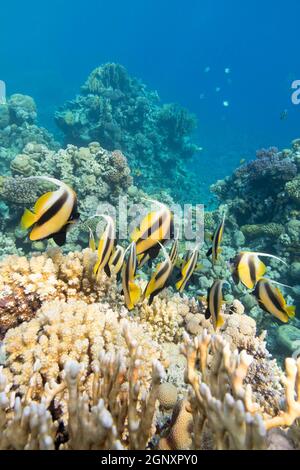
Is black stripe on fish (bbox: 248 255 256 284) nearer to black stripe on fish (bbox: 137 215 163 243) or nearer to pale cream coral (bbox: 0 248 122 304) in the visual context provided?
black stripe on fish (bbox: 137 215 163 243)

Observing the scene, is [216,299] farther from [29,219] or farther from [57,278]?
[57,278]

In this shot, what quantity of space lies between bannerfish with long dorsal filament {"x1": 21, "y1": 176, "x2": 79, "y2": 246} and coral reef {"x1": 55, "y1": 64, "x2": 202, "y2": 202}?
1292cm

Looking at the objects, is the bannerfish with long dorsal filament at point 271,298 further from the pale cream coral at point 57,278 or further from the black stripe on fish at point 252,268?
the pale cream coral at point 57,278

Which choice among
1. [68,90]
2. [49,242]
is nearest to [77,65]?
[68,90]

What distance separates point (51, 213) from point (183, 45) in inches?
6308

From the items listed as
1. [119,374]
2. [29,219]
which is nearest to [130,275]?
[119,374]

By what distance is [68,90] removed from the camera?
57.3m

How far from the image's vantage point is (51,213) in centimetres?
218

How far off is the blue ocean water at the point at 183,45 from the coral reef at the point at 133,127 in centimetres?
6733

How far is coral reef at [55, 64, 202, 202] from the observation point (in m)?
15.5

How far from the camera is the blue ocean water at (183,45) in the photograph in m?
98.2

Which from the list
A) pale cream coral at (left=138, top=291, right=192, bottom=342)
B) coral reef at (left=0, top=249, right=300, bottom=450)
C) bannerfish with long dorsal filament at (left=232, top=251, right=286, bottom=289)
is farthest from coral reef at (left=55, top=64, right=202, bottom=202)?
bannerfish with long dorsal filament at (left=232, top=251, right=286, bottom=289)

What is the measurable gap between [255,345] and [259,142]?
5345 cm
